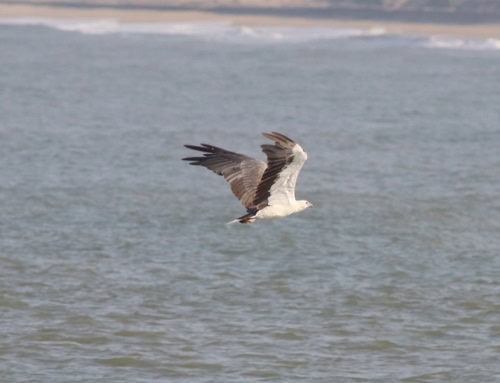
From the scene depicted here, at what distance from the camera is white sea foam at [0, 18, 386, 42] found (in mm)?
49000

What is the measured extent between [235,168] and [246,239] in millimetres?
5980

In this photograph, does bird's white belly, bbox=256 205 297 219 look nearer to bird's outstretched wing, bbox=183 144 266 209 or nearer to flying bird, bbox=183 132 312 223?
flying bird, bbox=183 132 312 223

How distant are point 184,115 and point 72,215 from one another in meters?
10.3

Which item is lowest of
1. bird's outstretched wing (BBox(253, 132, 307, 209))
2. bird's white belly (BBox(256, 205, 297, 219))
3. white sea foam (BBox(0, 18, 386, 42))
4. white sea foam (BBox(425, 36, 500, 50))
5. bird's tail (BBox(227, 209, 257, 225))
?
bird's tail (BBox(227, 209, 257, 225))

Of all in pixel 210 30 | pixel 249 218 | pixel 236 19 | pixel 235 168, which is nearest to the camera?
pixel 249 218

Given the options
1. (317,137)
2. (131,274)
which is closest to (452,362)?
(131,274)

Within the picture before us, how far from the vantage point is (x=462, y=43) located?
4400 cm

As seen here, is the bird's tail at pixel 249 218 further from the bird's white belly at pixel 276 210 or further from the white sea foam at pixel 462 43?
the white sea foam at pixel 462 43

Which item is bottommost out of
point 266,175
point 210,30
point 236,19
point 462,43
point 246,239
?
point 266,175

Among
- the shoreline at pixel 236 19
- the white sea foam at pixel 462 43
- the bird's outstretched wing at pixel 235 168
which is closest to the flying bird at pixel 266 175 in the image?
the bird's outstretched wing at pixel 235 168

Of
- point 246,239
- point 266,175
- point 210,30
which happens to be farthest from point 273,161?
point 210,30

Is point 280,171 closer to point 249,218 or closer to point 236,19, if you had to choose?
point 249,218

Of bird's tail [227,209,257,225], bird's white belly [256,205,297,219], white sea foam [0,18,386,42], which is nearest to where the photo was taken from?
bird's tail [227,209,257,225]

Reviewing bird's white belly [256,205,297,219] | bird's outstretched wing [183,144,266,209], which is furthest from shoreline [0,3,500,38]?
bird's white belly [256,205,297,219]
